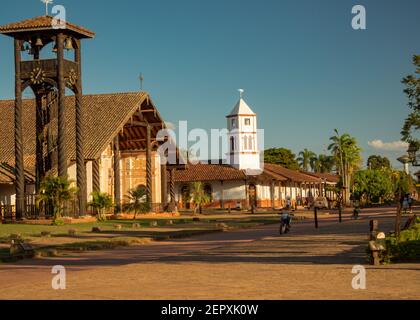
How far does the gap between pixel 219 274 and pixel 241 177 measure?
167 ft

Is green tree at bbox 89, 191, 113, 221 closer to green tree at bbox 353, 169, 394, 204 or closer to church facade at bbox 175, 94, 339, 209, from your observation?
church facade at bbox 175, 94, 339, 209

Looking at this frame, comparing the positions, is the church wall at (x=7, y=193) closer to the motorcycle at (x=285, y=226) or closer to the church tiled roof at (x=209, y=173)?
the motorcycle at (x=285, y=226)

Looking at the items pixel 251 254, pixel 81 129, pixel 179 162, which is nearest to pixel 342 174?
pixel 179 162

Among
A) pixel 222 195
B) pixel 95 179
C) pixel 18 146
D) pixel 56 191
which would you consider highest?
pixel 18 146

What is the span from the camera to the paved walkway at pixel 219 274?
441 inches

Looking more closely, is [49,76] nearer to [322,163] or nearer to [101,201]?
[101,201]

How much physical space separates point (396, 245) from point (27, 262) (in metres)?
9.54

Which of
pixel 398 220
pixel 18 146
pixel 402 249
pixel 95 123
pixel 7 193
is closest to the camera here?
pixel 402 249

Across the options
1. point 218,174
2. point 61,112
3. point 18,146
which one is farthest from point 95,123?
point 218,174

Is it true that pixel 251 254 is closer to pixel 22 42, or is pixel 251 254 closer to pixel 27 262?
pixel 27 262

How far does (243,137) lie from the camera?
7306cm

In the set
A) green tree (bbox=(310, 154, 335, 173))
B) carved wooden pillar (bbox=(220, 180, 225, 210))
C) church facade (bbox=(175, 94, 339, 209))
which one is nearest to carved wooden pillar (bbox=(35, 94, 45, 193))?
church facade (bbox=(175, 94, 339, 209))

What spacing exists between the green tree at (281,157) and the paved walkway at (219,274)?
284ft

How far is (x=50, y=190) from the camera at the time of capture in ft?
122
